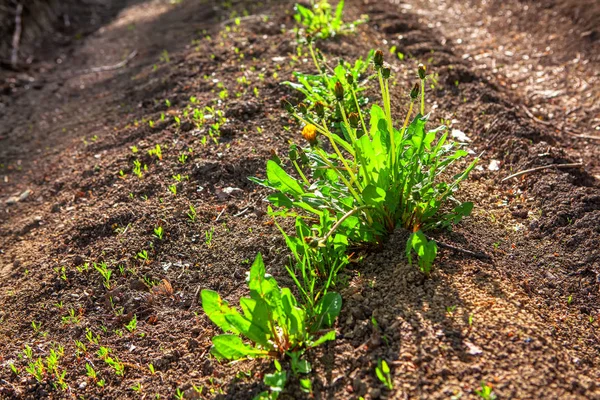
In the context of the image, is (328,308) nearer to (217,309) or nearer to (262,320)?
(262,320)

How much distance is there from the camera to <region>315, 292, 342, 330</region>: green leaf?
198 cm

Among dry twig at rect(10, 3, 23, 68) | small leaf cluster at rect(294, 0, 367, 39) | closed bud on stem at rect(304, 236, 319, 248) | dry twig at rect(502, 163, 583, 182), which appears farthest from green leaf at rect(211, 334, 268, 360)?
dry twig at rect(10, 3, 23, 68)

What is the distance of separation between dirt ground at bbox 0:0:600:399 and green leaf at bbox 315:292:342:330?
0.09m

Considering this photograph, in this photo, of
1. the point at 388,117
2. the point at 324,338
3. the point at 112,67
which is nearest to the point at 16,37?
the point at 112,67

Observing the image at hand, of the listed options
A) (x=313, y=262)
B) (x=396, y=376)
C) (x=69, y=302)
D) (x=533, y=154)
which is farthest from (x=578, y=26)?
(x=69, y=302)

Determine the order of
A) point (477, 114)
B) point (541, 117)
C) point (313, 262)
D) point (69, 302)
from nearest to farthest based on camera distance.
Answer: point (313, 262) < point (69, 302) < point (477, 114) < point (541, 117)

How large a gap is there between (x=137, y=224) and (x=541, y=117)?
2.80 m

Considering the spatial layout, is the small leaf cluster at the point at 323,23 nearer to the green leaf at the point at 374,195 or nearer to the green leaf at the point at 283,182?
the green leaf at the point at 283,182

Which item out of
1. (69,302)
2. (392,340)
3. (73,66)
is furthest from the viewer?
(73,66)

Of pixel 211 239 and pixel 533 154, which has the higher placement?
pixel 533 154

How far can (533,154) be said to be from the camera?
304 centimetres

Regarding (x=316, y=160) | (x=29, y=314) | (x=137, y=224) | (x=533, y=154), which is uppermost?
(x=316, y=160)

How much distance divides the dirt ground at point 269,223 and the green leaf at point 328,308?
94 millimetres

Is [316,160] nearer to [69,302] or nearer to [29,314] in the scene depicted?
[69,302]
